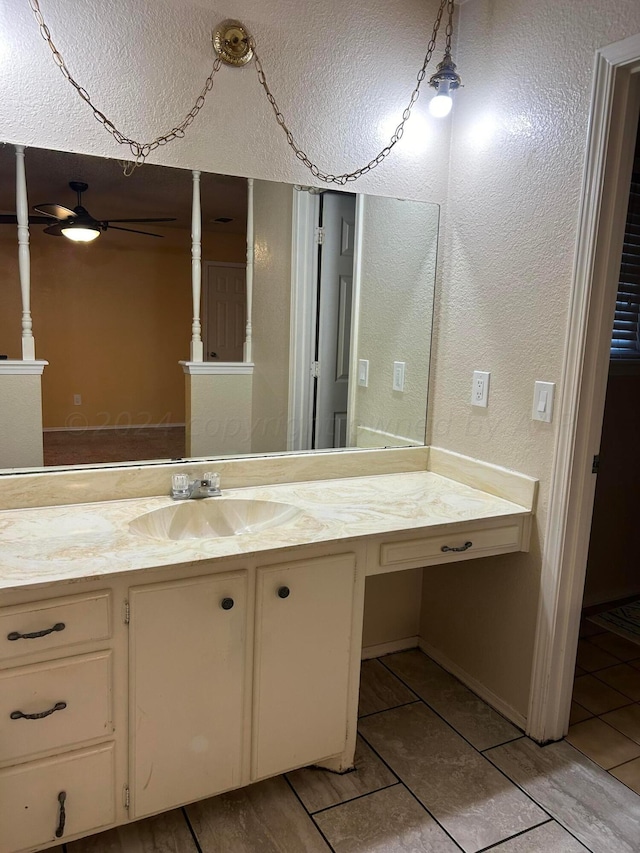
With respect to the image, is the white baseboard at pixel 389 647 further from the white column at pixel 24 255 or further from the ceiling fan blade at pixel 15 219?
the ceiling fan blade at pixel 15 219


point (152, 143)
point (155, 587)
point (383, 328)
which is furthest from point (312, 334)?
point (155, 587)

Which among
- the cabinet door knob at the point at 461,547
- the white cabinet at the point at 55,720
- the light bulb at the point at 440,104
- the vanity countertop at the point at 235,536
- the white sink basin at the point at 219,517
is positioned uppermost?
the light bulb at the point at 440,104

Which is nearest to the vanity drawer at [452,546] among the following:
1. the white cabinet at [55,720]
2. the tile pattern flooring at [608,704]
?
the tile pattern flooring at [608,704]

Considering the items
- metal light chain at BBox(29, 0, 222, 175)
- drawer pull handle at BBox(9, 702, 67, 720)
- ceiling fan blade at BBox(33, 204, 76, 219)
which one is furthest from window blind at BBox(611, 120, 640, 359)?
drawer pull handle at BBox(9, 702, 67, 720)

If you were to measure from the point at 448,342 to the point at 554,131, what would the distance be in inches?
30.5

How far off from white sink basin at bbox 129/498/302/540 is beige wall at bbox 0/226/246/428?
301mm

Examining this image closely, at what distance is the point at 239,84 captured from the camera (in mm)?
1948

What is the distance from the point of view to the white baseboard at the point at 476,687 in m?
2.14

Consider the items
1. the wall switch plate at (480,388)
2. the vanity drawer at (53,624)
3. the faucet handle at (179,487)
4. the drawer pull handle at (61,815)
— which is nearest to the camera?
the vanity drawer at (53,624)

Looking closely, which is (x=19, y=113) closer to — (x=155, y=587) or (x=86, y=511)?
(x=86, y=511)

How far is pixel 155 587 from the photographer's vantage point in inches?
59.0

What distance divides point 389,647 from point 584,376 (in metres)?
1.38

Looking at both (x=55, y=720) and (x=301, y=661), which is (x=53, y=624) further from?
(x=301, y=661)

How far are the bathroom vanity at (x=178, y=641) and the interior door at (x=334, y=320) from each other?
0.41m
